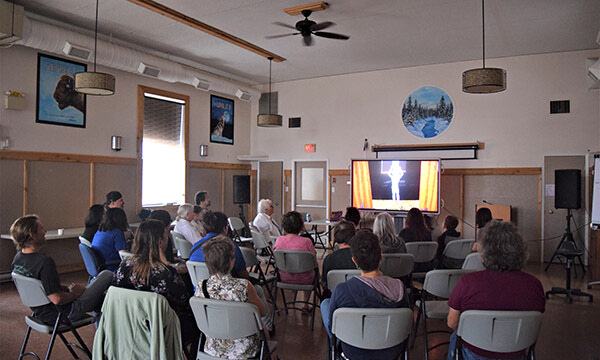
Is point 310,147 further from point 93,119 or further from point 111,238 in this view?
point 111,238

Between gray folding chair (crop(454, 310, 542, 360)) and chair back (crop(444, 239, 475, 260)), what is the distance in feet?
8.21

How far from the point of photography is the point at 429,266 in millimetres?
4938

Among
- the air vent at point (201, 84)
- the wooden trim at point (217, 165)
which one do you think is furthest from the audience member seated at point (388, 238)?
the wooden trim at point (217, 165)

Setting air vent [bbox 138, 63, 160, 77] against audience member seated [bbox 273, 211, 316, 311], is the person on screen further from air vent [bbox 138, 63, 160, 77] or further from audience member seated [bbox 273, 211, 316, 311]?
air vent [bbox 138, 63, 160, 77]

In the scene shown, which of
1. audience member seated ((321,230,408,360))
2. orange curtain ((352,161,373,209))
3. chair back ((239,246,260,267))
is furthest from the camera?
orange curtain ((352,161,373,209))

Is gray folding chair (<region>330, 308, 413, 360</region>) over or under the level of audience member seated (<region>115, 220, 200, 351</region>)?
under

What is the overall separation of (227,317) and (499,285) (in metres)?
1.58

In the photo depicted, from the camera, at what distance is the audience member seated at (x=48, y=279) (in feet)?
10.1

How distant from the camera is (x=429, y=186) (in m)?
8.39

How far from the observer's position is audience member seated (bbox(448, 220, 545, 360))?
2.42 m

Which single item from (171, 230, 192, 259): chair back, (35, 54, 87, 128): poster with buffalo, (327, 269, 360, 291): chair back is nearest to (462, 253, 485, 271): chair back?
(327, 269, 360, 291): chair back

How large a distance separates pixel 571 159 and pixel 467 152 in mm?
1778

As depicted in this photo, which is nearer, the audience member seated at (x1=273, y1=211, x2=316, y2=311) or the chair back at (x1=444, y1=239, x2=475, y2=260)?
the audience member seated at (x1=273, y1=211, x2=316, y2=311)

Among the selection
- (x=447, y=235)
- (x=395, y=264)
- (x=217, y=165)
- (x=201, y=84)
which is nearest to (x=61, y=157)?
(x=201, y=84)
